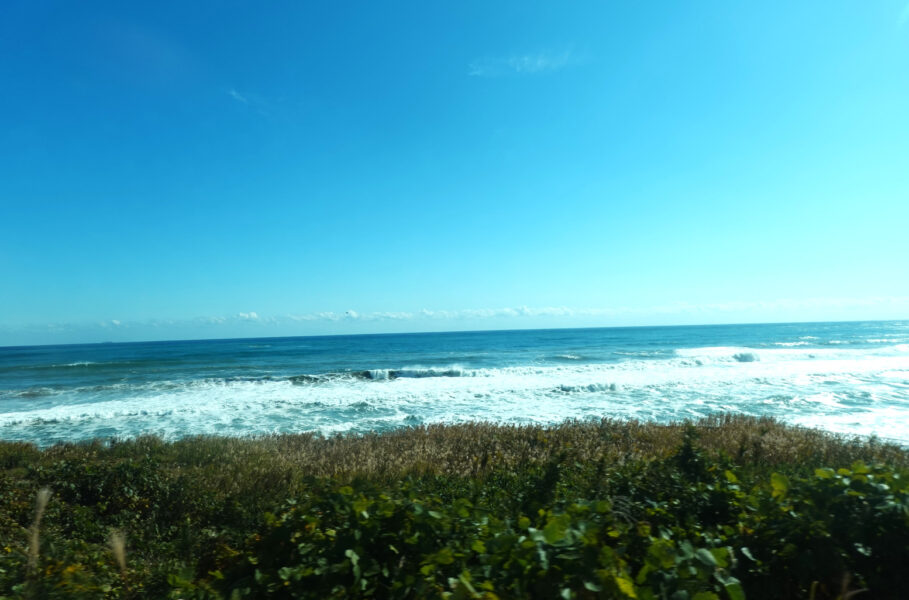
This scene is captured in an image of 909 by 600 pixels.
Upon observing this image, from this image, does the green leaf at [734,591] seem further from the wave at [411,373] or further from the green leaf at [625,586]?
the wave at [411,373]

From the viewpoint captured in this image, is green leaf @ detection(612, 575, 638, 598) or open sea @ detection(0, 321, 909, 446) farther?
open sea @ detection(0, 321, 909, 446)

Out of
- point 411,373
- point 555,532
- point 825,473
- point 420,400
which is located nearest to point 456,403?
point 420,400

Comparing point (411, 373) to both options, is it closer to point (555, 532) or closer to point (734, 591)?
point (555, 532)

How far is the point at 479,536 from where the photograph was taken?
9.87ft

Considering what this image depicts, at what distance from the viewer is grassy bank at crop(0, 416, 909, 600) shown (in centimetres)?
252

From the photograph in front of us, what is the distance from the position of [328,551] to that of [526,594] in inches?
53.2

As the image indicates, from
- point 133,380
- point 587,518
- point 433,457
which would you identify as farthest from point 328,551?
point 133,380

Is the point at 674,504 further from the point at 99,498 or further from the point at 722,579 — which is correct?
the point at 99,498

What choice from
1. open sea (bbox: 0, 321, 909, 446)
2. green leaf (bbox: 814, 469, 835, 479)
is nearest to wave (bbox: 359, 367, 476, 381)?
open sea (bbox: 0, 321, 909, 446)

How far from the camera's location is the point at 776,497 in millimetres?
3434

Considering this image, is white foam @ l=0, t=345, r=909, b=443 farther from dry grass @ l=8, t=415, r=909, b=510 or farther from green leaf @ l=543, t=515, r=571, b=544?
green leaf @ l=543, t=515, r=571, b=544

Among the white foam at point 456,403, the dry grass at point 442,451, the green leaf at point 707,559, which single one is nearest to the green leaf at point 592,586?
the green leaf at point 707,559

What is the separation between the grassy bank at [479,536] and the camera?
8.28ft

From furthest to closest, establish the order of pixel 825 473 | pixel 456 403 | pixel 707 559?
pixel 456 403, pixel 825 473, pixel 707 559
